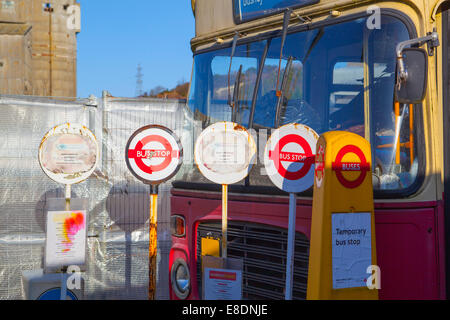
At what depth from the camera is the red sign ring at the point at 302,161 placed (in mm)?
3773

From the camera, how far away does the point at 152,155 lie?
482cm

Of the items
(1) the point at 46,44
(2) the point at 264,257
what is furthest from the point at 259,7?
(1) the point at 46,44

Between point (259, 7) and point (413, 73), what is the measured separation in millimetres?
1446

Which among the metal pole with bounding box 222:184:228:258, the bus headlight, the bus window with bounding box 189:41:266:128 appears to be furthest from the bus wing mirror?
the bus headlight

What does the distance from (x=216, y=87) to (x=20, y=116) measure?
12.1 feet

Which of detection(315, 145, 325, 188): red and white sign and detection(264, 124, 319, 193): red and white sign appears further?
detection(264, 124, 319, 193): red and white sign

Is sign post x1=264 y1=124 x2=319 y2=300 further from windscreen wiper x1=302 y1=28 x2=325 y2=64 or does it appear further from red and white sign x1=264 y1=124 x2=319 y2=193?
windscreen wiper x1=302 y1=28 x2=325 y2=64

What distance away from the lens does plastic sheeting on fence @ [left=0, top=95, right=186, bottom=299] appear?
7414 millimetres

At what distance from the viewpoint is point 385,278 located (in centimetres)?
351

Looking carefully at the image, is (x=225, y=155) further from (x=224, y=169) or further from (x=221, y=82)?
(x=221, y=82)

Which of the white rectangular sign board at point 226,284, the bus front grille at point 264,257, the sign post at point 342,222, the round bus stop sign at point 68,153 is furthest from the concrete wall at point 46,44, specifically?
the sign post at point 342,222

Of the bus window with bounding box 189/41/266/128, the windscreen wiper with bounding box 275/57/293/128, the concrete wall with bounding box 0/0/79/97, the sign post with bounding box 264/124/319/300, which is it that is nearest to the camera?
the sign post with bounding box 264/124/319/300

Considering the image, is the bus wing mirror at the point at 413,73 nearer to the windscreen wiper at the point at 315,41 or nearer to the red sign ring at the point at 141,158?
the windscreen wiper at the point at 315,41

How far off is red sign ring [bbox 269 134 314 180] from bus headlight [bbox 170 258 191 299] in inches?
50.5
